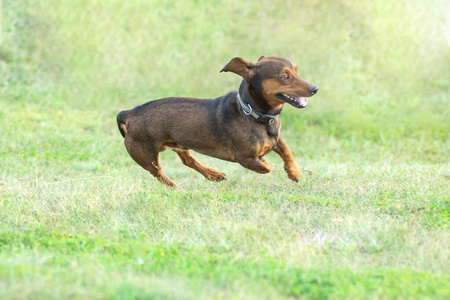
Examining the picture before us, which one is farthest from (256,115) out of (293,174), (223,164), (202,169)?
(223,164)

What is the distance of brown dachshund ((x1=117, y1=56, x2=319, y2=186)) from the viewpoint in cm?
588

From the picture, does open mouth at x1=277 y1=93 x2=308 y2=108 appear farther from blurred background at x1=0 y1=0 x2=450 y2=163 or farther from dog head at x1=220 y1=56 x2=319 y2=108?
blurred background at x1=0 y1=0 x2=450 y2=163

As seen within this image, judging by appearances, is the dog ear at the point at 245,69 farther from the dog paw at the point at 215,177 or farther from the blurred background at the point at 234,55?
the blurred background at the point at 234,55

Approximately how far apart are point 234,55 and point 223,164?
5520mm

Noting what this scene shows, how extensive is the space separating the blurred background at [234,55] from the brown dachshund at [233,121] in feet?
14.5

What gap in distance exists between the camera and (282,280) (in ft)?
11.2

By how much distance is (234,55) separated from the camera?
46.6ft

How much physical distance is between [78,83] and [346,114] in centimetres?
684

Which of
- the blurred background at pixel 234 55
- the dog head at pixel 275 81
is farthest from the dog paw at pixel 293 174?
the blurred background at pixel 234 55

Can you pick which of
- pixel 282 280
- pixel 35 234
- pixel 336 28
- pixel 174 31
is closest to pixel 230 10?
pixel 174 31

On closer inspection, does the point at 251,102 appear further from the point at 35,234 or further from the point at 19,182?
the point at 19,182

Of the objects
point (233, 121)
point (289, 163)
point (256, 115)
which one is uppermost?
point (256, 115)

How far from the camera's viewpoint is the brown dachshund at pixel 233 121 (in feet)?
19.3

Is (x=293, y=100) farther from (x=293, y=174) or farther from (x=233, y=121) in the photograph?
(x=293, y=174)
